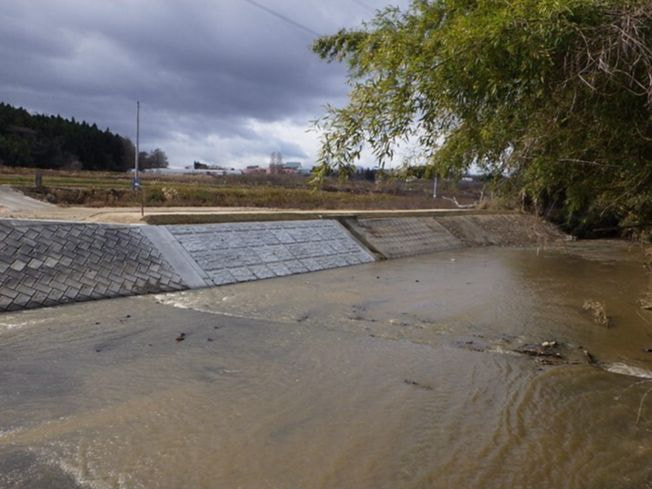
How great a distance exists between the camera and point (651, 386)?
7828 millimetres

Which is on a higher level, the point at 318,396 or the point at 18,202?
the point at 18,202

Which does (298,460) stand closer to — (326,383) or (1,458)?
(326,383)

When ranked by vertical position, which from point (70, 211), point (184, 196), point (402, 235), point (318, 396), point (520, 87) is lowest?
point (318, 396)

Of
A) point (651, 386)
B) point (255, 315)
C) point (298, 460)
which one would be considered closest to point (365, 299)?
point (255, 315)

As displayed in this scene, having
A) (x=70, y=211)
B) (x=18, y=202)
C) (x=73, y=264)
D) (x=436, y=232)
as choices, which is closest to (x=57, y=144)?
(x=18, y=202)

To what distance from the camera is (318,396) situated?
7129 mm

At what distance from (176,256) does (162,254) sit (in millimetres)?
402

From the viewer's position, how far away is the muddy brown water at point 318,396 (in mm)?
5195

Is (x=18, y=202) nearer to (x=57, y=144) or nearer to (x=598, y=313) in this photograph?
(x=598, y=313)

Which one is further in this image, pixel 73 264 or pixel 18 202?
pixel 18 202

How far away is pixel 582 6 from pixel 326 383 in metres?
5.53

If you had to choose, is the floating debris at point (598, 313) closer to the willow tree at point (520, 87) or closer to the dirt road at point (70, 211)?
the willow tree at point (520, 87)

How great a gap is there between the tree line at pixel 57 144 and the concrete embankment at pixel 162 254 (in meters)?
57.7

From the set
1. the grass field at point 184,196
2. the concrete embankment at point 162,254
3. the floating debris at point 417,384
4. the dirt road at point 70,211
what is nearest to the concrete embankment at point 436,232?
the concrete embankment at point 162,254
